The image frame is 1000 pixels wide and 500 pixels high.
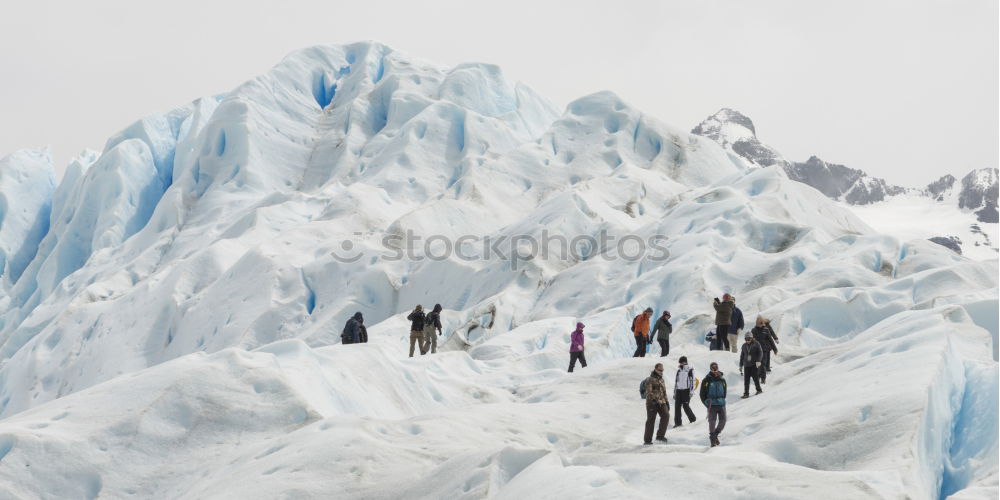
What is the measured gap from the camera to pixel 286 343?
17031mm

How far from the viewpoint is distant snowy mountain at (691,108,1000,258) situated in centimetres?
11975

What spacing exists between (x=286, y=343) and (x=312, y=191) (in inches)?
1345

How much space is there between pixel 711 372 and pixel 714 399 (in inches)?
18.8

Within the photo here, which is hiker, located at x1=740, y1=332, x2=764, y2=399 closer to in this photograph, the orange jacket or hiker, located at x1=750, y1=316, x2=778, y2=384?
hiker, located at x1=750, y1=316, x2=778, y2=384

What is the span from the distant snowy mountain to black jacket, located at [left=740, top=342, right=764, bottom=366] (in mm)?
108339

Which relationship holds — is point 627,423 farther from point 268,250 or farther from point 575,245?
point 268,250

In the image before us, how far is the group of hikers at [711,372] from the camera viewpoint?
13430 mm

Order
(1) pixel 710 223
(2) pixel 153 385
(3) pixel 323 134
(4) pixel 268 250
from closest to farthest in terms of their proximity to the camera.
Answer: (2) pixel 153 385 → (1) pixel 710 223 → (4) pixel 268 250 → (3) pixel 323 134

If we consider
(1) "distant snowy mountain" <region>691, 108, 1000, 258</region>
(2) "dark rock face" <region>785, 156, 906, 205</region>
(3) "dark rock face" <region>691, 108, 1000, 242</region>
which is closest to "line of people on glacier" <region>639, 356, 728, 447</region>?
(1) "distant snowy mountain" <region>691, 108, 1000, 258</region>

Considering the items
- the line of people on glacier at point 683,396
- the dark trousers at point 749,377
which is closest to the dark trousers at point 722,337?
the dark trousers at point 749,377

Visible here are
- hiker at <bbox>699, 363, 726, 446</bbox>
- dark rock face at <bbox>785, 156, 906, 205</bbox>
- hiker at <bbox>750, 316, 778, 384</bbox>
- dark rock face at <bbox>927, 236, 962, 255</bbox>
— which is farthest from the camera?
dark rock face at <bbox>785, 156, 906, 205</bbox>

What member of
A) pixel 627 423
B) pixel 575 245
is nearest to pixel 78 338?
pixel 575 245

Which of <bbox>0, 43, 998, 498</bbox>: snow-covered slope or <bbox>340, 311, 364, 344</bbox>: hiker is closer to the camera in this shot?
<bbox>0, 43, 998, 498</bbox>: snow-covered slope

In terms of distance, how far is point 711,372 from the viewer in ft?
44.8
